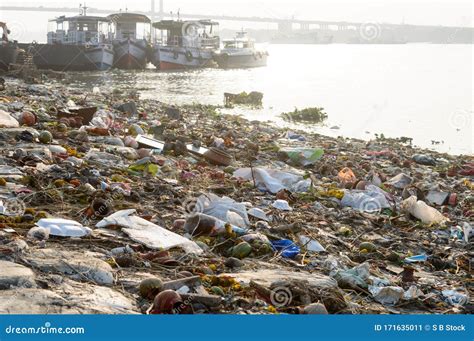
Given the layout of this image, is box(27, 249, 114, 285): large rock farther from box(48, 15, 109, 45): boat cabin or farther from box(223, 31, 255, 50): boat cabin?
box(223, 31, 255, 50): boat cabin

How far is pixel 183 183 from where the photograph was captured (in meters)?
6.34

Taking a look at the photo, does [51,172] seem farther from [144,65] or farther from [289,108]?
[144,65]

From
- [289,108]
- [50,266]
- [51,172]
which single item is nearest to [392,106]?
[289,108]

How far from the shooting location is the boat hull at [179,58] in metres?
38.4

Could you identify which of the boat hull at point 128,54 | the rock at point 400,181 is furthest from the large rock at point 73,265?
the boat hull at point 128,54

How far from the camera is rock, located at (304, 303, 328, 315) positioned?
335cm

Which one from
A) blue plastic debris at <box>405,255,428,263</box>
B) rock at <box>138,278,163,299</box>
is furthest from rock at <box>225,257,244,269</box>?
blue plastic debris at <box>405,255,428,263</box>

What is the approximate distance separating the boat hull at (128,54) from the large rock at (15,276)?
3443cm

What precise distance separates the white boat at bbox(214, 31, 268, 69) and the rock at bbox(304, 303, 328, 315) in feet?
134

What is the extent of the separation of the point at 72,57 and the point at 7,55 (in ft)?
20.1

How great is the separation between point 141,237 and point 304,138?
7.76m

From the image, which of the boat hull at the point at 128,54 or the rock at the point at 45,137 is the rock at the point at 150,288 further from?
the boat hull at the point at 128,54

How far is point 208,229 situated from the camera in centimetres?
471

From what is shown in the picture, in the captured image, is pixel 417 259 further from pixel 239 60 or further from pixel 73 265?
pixel 239 60
